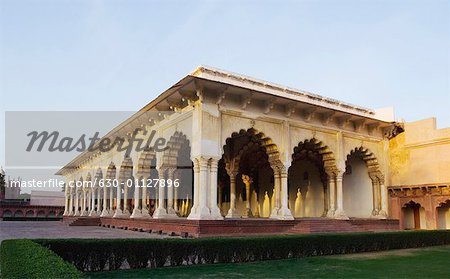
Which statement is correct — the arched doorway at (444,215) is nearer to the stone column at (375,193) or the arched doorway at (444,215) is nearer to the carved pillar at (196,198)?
the stone column at (375,193)

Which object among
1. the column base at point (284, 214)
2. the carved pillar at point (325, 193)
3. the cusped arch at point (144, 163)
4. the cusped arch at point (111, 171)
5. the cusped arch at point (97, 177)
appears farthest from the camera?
the cusped arch at point (97, 177)

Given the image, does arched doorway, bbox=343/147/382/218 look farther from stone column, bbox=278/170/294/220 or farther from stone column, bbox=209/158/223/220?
stone column, bbox=209/158/223/220

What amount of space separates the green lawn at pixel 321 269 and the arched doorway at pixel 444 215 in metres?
9.54

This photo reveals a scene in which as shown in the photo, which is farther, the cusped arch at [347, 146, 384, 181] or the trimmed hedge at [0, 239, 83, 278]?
the cusped arch at [347, 146, 384, 181]

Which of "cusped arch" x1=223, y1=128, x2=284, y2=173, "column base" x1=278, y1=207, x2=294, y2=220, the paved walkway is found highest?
"cusped arch" x1=223, y1=128, x2=284, y2=173

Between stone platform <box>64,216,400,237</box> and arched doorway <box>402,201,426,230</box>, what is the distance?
1.46m

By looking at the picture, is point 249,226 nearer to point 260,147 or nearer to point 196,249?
point 196,249

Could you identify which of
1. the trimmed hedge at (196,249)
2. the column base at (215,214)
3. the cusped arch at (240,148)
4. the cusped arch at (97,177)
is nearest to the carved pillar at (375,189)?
the cusped arch at (240,148)

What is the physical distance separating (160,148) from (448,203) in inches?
519

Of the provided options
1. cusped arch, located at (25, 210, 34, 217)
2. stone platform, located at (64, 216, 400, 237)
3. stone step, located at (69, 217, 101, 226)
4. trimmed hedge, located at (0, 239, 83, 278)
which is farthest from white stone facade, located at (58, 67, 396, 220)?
cusped arch, located at (25, 210, 34, 217)

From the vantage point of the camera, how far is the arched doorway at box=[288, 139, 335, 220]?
22.0 meters

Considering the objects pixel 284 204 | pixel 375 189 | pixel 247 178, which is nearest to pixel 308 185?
pixel 247 178

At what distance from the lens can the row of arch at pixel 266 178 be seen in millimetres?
16328

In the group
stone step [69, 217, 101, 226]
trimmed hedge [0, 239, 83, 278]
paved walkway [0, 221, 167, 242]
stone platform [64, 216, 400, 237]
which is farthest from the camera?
stone step [69, 217, 101, 226]
